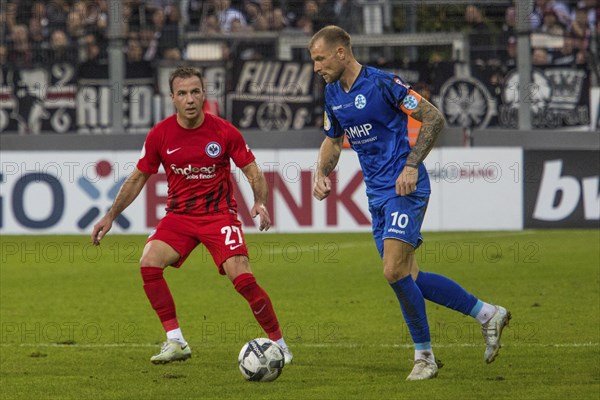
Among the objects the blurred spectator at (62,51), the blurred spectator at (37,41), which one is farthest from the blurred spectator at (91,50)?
the blurred spectator at (37,41)

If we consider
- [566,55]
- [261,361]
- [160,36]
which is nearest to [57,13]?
[160,36]

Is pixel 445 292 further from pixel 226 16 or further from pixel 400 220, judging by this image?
pixel 226 16

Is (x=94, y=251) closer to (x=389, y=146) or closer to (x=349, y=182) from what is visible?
(x=349, y=182)

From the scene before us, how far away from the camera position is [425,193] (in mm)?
6922

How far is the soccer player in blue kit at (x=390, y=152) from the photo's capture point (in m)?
6.76

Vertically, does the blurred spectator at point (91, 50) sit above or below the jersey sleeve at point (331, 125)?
above

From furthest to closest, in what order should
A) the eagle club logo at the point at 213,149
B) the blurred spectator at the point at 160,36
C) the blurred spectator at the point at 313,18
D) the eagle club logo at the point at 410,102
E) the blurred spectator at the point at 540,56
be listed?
the blurred spectator at the point at 313,18, the blurred spectator at the point at 160,36, the blurred spectator at the point at 540,56, the eagle club logo at the point at 213,149, the eagle club logo at the point at 410,102

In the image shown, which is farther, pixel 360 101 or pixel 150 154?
pixel 150 154

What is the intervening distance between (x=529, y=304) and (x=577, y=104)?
8.46 metres

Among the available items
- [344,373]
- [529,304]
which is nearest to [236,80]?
[529,304]

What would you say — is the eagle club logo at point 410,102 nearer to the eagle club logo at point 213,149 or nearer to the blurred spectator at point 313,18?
the eagle club logo at point 213,149

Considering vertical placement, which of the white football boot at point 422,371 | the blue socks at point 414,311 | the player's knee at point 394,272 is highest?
the player's knee at point 394,272

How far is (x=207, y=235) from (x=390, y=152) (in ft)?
4.31

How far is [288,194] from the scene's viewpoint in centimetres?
1562
